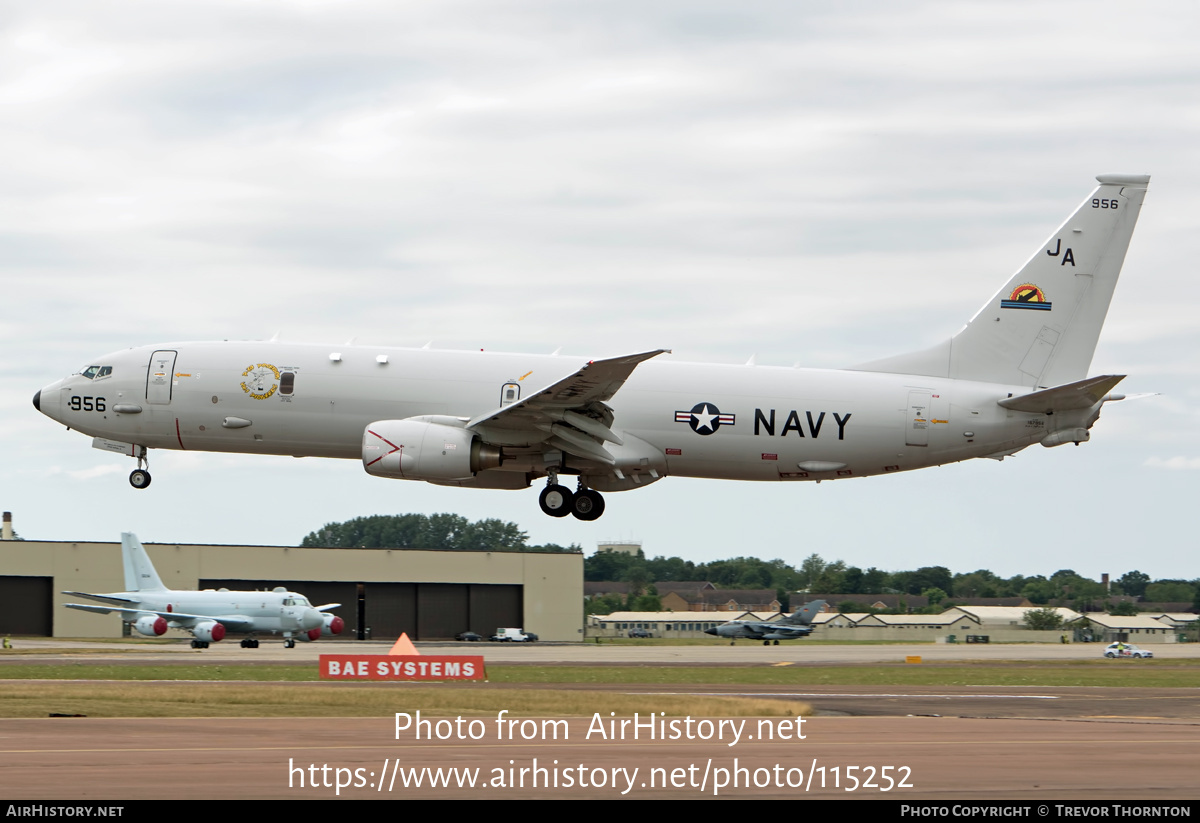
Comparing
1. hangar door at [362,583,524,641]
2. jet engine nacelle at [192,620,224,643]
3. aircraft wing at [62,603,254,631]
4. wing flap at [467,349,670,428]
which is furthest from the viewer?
hangar door at [362,583,524,641]

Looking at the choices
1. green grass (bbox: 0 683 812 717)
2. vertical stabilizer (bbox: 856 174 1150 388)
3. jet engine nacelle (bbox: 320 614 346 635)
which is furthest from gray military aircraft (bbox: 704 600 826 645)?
green grass (bbox: 0 683 812 717)

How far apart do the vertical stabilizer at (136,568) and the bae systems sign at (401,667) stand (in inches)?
1596

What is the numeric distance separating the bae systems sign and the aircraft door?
47.2 feet

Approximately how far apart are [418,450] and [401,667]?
914 centimetres

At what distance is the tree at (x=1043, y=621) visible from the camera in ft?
471

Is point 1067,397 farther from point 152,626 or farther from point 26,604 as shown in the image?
point 26,604

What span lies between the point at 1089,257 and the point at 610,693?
18982 millimetres

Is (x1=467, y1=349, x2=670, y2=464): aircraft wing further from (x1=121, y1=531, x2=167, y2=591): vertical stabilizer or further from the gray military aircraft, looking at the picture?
the gray military aircraft

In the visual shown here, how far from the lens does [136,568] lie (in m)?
80.3

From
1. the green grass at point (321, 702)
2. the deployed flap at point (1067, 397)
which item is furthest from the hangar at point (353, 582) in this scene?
the deployed flap at point (1067, 397)

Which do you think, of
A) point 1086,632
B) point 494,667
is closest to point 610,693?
point 494,667

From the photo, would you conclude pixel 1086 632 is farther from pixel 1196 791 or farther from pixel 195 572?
pixel 1196 791

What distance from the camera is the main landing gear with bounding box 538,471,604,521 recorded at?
131 feet

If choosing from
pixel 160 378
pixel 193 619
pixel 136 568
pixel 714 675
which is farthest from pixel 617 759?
pixel 136 568
